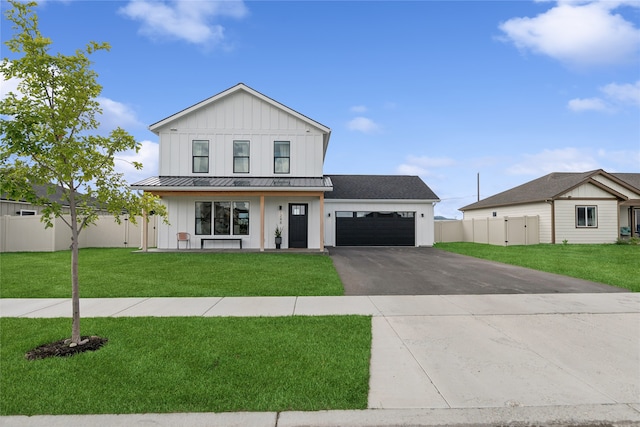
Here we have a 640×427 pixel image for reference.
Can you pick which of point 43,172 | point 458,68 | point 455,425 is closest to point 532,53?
point 458,68

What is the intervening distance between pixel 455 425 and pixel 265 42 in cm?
1581

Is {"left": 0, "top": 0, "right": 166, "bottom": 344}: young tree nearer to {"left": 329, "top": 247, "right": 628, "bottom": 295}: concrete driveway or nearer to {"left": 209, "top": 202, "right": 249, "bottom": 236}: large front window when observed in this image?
{"left": 329, "top": 247, "right": 628, "bottom": 295}: concrete driveway

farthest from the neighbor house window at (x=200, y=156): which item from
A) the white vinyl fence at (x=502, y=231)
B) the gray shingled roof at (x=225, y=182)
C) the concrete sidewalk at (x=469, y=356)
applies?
the white vinyl fence at (x=502, y=231)

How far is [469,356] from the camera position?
14.3 feet

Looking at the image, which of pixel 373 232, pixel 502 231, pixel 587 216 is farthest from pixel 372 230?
pixel 587 216

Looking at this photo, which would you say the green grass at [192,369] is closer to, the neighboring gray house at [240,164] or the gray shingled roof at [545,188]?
the neighboring gray house at [240,164]

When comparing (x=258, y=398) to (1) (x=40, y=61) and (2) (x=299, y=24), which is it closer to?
(1) (x=40, y=61)

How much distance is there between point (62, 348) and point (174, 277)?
569cm

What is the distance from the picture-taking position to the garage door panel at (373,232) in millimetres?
22312

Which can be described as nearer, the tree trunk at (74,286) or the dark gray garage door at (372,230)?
the tree trunk at (74,286)

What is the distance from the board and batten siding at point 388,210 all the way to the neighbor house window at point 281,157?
4948mm

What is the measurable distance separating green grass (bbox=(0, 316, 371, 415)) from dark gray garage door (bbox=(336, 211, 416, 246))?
1672 centimetres

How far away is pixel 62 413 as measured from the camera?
306 cm

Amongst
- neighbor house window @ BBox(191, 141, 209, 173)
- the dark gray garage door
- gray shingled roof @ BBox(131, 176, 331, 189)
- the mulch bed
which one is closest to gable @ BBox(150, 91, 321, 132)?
neighbor house window @ BBox(191, 141, 209, 173)
